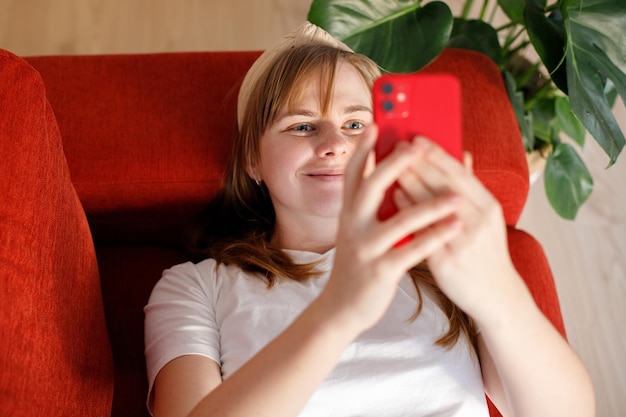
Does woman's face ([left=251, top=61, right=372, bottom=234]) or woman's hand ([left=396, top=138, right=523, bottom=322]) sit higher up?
woman's hand ([left=396, top=138, right=523, bottom=322])

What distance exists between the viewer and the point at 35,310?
93cm

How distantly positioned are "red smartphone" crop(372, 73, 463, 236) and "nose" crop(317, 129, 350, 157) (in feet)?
1.29

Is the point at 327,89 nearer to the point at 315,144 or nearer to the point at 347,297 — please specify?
the point at 315,144

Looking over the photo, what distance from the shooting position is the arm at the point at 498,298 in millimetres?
676

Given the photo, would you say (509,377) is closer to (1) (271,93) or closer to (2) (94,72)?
(1) (271,93)

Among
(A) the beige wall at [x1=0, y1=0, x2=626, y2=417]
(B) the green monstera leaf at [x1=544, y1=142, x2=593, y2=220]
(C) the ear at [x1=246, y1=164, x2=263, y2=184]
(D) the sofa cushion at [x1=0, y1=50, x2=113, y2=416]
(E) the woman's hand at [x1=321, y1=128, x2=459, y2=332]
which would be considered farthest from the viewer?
(A) the beige wall at [x1=0, y1=0, x2=626, y2=417]

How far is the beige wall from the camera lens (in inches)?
73.1

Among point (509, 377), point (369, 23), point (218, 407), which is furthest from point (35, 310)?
point (369, 23)

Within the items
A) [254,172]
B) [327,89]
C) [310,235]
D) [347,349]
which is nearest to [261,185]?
[254,172]

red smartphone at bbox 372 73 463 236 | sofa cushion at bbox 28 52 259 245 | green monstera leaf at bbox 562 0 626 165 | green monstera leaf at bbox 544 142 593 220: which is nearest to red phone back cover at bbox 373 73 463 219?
red smartphone at bbox 372 73 463 236

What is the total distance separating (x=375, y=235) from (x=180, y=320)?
0.56 metres

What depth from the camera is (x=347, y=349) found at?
3.58ft

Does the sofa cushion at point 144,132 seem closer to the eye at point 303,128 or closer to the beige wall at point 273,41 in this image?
the eye at point 303,128

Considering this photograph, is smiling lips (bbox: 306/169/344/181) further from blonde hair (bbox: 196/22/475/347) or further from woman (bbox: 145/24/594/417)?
blonde hair (bbox: 196/22/475/347)
